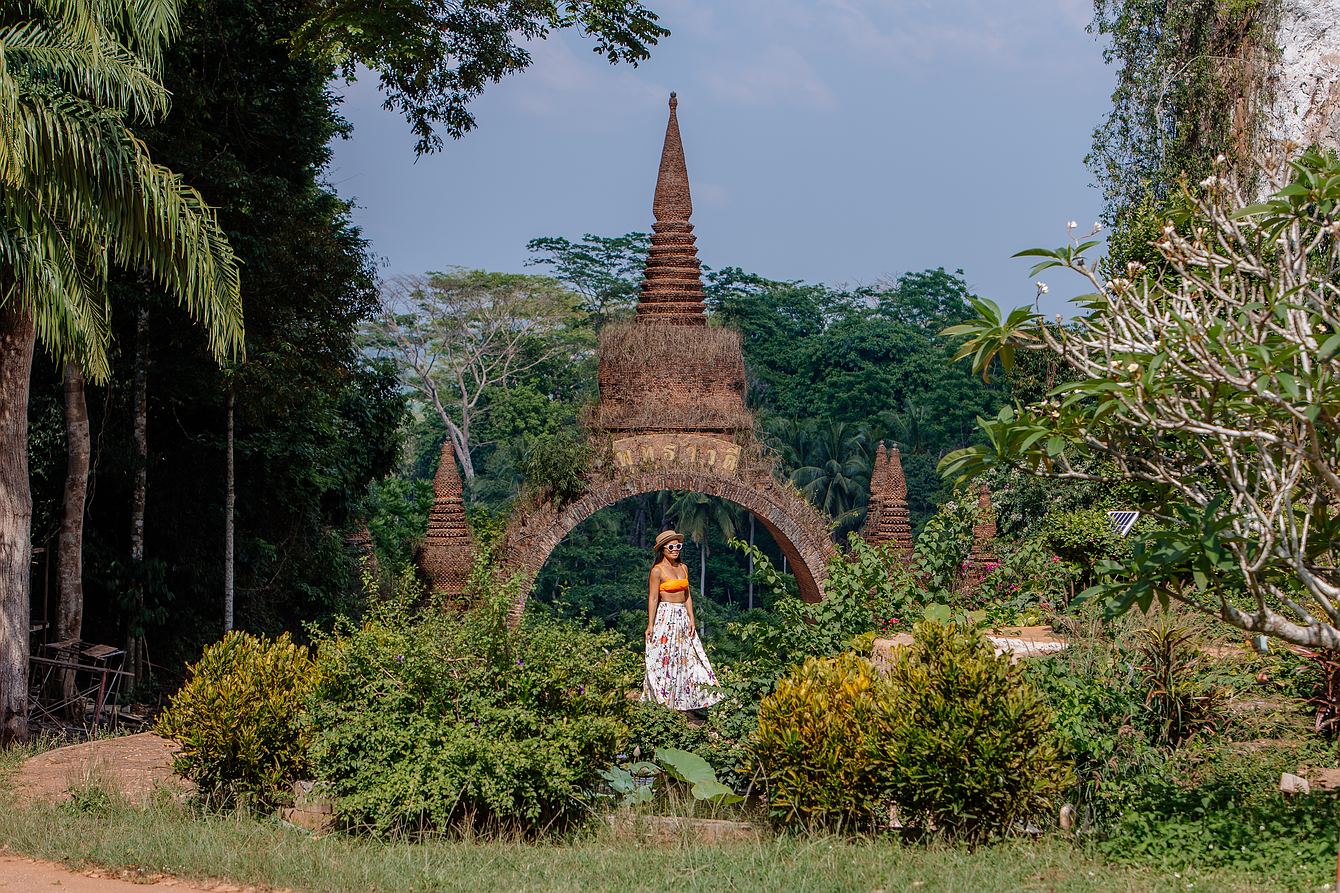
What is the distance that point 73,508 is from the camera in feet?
37.7

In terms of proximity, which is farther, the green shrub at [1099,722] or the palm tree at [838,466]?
the palm tree at [838,466]

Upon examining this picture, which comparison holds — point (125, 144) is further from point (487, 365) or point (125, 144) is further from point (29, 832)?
point (487, 365)

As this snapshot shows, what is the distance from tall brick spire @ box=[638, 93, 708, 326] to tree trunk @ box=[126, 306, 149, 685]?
5628 mm

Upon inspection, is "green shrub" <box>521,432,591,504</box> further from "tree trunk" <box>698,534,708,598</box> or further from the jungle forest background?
"tree trunk" <box>698,534,708,598</box>

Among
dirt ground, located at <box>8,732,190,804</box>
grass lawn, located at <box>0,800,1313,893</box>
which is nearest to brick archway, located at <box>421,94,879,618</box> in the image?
dirt ground, located at <box>8,732,190,804</box>

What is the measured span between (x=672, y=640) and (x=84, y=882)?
486 centimetres

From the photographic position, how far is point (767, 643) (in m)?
7.84

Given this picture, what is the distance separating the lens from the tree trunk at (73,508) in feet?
37.3

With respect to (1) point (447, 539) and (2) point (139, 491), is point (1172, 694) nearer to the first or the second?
(2) point (139, 491)

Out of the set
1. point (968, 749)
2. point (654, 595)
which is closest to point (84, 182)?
point (654, 595)

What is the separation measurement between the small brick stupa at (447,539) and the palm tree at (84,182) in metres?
7.38

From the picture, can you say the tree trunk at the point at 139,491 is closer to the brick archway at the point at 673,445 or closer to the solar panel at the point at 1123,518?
the brick archway at the point at 673,445

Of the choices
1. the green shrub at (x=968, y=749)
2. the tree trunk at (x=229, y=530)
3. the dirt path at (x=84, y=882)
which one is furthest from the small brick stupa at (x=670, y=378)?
the dirt path at (x=84, y=882)

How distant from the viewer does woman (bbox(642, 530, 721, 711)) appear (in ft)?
32.1
